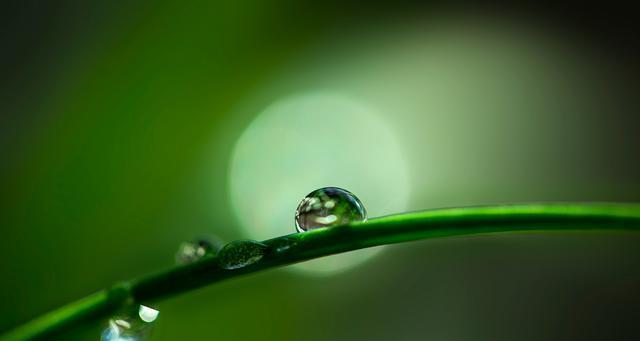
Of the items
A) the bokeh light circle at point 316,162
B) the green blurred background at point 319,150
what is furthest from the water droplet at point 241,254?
the bokeh light circle at point 316,162

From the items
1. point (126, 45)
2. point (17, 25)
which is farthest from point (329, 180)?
point (17, 25)

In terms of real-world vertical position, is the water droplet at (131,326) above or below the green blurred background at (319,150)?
below

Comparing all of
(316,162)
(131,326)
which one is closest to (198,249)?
(131,326)

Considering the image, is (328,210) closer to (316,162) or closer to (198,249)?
(198,249)

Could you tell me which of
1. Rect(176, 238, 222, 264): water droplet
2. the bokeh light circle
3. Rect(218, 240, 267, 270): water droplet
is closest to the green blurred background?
the bokeh light circle

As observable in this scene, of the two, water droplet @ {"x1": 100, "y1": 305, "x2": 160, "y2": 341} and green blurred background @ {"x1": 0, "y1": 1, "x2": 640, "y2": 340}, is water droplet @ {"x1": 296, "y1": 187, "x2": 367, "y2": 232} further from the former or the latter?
green blurred background @ {"x1": 0, "y1": 1, "x2": 640, "y2": 340}

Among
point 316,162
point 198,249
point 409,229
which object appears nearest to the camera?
point 409,229

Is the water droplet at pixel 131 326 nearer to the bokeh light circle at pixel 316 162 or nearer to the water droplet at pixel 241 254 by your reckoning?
the water droplet at pixel 241 254
